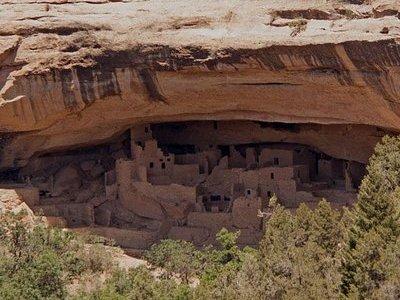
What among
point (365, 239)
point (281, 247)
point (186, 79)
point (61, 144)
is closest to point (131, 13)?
point (186, 79)

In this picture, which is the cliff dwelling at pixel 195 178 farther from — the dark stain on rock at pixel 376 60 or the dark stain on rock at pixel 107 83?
the dark stain on rock at pixel 376 60

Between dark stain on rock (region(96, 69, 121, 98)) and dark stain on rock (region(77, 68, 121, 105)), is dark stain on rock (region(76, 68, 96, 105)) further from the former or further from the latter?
dark stain on rock (region(96, 69, 121, 98))

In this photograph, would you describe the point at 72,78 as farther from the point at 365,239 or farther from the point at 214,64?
the point at 365,239

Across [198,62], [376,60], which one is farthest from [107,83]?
[376,60]

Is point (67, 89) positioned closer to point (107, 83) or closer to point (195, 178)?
point (107, 83)

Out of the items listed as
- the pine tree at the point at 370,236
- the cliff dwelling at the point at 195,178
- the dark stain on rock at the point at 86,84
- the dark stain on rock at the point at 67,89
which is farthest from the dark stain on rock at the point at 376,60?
the dark stain on rock at the point at 67,89
